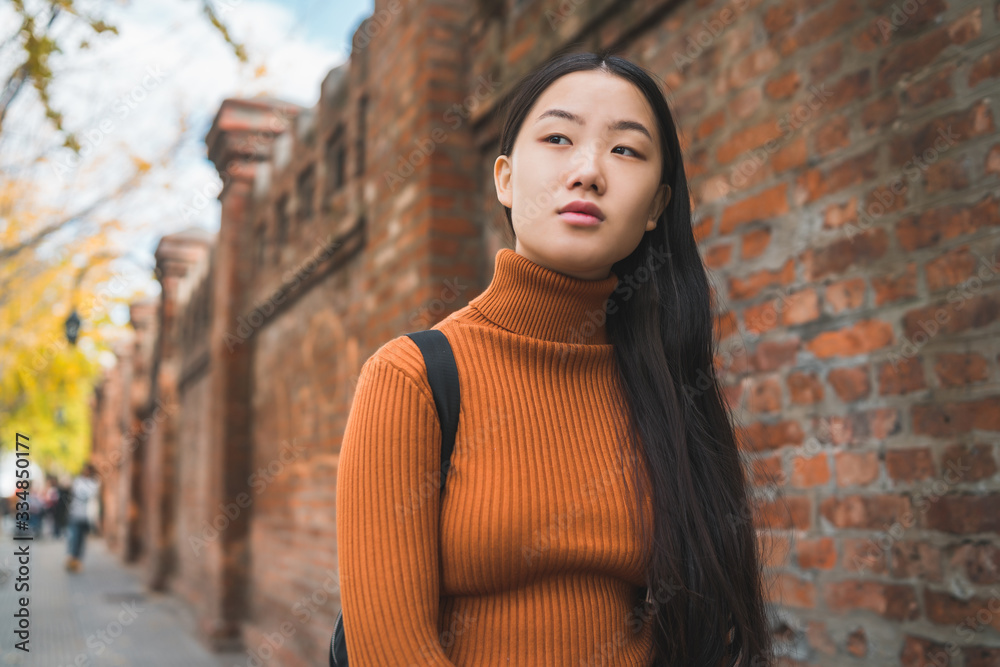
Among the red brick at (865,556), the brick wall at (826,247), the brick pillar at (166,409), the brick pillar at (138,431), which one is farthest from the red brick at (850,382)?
the brick pillar at (138,431)

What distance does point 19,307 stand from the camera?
12.0 meters

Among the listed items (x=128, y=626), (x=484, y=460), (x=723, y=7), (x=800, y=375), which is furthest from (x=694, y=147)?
→ (x=128, y=626)

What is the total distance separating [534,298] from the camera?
5.08 ft

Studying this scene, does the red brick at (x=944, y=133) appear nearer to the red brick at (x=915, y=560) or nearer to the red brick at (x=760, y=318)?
the red brick at (x=760, y=318)

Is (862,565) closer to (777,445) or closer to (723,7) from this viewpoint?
(777,445)

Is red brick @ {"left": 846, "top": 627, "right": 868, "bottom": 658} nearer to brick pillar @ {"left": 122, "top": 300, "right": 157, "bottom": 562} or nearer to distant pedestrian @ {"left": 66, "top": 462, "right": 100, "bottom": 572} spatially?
distant pedestrian @ {"left": 66, "top": 462, "right": 100, "bottom": 572}

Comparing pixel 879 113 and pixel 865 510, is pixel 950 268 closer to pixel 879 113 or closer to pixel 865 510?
pixel 879 113

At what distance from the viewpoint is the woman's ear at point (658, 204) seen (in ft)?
5.41

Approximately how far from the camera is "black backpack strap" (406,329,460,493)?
1.35 m

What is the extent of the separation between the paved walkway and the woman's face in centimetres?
690

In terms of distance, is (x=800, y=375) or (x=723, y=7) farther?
(x=723, y=7)

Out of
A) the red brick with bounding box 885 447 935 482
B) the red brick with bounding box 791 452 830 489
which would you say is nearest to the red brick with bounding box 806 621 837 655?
the red brick with bounding box 791 452 830 489

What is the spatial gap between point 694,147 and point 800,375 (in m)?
0.92

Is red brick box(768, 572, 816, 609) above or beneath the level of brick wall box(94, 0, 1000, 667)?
beneath
